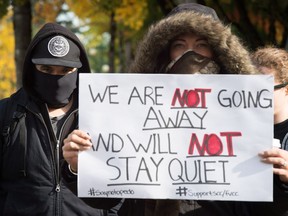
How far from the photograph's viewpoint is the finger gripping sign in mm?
2908

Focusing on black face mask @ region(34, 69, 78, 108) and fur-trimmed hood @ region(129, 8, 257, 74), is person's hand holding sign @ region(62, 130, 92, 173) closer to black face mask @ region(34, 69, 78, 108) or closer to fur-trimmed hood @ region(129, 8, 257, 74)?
fur-trimmed hood @ region(129, 8, 257, 74)

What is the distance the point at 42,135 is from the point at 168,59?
92cm

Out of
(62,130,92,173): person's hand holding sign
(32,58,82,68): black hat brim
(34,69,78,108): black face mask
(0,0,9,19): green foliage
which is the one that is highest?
(0,0,9,19): green foliage

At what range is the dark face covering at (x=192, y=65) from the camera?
304 cm

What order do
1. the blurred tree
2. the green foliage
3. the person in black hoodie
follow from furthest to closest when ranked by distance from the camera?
the blurred tree < the green foliage < the person in black hoodie

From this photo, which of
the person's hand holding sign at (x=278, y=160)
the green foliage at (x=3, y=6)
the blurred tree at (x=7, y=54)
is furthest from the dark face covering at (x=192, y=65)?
the blurred tree at (x=7, y=54)

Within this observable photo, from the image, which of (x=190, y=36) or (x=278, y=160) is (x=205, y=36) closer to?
(x=190, y=36)

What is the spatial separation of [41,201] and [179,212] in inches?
36.8

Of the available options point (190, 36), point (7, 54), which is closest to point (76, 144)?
point (190, 36)

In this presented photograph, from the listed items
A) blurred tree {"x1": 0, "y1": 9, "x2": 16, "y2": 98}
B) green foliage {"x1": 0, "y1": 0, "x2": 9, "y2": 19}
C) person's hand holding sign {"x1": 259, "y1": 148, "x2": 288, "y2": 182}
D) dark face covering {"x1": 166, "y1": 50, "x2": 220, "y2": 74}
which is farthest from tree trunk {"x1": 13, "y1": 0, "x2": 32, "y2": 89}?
blurred tree {"x1": 0, "y1": 9, "x2": 16, "y2": 98}

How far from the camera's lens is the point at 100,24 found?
15.3 metres

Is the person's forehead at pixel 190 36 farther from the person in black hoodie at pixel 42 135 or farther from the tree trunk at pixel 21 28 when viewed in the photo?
the tree trunk at pixel 21 28

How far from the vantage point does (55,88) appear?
3.83 meters

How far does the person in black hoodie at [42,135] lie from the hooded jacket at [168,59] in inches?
23.9
